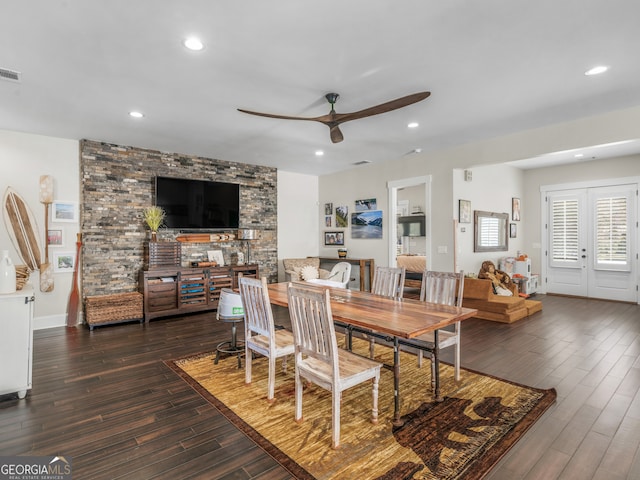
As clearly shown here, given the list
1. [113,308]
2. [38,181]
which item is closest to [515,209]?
[113,308]

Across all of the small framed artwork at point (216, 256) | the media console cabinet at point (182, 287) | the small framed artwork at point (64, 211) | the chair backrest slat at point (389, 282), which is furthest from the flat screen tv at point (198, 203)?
the chair backrest slat at point (389, 282)

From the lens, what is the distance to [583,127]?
4.33 m

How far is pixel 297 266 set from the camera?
731 centimetres

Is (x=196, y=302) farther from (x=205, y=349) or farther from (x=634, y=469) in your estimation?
(x=634, y=469)

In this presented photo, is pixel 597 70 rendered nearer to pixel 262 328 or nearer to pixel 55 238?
pixel 262 328

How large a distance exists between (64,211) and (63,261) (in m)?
0.74

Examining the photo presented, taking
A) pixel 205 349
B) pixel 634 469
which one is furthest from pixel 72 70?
pixel 634 469

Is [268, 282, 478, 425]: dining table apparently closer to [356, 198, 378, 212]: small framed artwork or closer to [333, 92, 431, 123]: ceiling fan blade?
[333, 92, 431, 123]: ceiling fan blade

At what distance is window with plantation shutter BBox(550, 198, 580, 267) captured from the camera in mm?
7502

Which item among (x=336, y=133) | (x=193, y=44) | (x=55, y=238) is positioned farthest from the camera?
(x=55, y=238)

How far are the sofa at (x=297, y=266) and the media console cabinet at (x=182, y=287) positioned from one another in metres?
1.17

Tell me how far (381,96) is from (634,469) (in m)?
3.41

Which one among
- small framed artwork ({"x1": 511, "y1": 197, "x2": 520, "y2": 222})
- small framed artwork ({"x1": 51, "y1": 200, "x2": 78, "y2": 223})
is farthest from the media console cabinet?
small framed artwork ({"x1": 511, "y1": 197, "x2": 520, "y2": 222})

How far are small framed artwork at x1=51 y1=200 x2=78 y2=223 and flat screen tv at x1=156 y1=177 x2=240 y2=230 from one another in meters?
1.16
